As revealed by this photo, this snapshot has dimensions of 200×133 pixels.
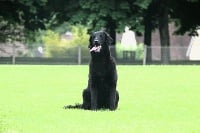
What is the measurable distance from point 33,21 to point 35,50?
3.14m

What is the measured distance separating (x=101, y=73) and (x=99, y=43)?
61cm

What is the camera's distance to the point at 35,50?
5500 cm

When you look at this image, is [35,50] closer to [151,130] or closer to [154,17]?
[154,17]

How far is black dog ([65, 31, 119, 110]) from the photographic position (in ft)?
40.9

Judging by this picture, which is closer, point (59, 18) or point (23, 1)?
point (23, 1)

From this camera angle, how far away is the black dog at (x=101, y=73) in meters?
12.5

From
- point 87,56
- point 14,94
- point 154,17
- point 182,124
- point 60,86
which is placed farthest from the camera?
point 154,17

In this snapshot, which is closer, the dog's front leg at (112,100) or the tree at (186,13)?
the dog's front leg at (112,100)

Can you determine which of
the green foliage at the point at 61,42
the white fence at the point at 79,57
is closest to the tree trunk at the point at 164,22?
the white fence at the point at 79,57

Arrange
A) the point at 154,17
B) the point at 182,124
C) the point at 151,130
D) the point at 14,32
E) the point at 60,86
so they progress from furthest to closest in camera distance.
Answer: the point at 14,32 → the point at 154,17 → the point at 60,86 → the point at 182,124 → the point at 151,130

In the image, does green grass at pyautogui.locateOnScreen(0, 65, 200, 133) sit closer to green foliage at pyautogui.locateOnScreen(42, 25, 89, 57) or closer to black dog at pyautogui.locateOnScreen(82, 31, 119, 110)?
black dog at pyautogui.locateOnScreen(82, 31, 119, 110)

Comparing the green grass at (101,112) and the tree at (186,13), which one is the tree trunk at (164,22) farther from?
the green grass at (101,112)

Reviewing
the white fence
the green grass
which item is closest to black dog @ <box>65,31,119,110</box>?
the green grass

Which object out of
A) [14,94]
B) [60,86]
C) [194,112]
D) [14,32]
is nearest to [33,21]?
[14,32]
